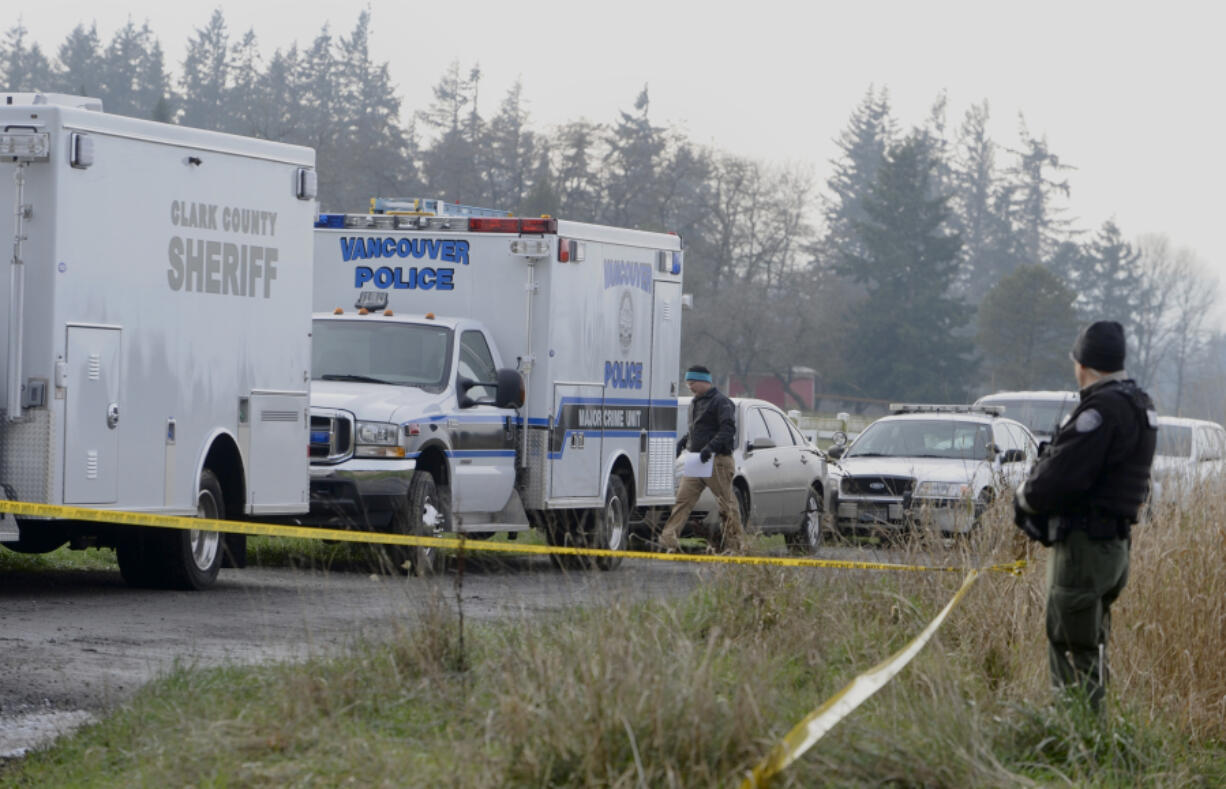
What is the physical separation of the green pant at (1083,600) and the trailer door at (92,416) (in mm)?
6311

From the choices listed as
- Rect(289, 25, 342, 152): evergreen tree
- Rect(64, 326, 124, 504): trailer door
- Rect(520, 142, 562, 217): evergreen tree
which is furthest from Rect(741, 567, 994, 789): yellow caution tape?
Rect(289, 25, 342, 152): evergreen tree

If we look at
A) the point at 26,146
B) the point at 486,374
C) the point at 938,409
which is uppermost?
the point at 26,146

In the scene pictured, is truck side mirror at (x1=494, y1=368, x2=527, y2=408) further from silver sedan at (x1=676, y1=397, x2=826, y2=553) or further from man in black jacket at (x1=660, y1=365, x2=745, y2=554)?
silver sedan at (x1=676, y1=397, x2=826, y2=553)

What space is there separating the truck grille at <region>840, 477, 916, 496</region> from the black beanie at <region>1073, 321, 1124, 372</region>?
11767 mm

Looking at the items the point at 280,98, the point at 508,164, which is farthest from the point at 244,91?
the point at 508,164

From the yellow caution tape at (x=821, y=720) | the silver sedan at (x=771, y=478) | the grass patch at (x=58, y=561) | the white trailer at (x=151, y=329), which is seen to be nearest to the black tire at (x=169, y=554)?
the white trailer at (x=151, y=329)

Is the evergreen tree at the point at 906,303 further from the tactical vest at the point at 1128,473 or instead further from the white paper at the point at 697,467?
the tactical vest at the point at 1128,473

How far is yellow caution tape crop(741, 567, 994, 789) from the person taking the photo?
5.04m

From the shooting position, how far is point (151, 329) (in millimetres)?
11578

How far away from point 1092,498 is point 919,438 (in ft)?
43.7

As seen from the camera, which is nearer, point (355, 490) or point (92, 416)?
point (92, 416)

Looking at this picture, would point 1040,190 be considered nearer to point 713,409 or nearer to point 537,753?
point 713,409

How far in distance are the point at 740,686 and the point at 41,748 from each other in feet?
9.59

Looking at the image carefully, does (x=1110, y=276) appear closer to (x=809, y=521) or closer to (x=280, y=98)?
(x=280, y=98)
